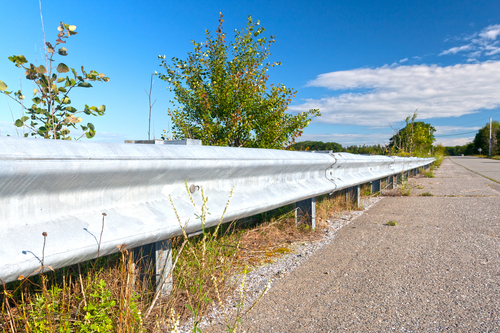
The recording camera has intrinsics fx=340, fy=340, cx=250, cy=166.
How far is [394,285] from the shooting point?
2.45m

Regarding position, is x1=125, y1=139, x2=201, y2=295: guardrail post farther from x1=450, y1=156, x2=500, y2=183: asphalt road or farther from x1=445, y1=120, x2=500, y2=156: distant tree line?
x1=445, y1=120, x2=500, y2=156: distant tree line

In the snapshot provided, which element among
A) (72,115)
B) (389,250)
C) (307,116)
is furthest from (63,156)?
(307,116)

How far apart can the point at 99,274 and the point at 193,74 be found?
5.65 m

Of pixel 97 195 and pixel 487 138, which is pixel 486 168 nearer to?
pixel 97 195

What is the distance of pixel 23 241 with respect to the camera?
1.29 m

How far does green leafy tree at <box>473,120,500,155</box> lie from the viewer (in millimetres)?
98312

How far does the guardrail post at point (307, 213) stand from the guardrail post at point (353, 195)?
2.16 m

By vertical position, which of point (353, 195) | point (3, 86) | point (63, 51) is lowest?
point (353, 195)

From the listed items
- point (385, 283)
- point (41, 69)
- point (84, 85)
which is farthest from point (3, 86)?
point (385, 283)

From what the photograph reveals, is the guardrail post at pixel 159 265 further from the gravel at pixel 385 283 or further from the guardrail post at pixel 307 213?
the guardrail post at pixel 307 213

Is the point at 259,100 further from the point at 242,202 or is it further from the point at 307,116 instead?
the point at 242,202

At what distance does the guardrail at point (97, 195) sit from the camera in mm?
1284

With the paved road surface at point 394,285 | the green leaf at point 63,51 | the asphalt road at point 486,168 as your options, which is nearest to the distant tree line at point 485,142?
the asphalt road at point 486,168

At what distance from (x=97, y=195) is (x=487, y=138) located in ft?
443
